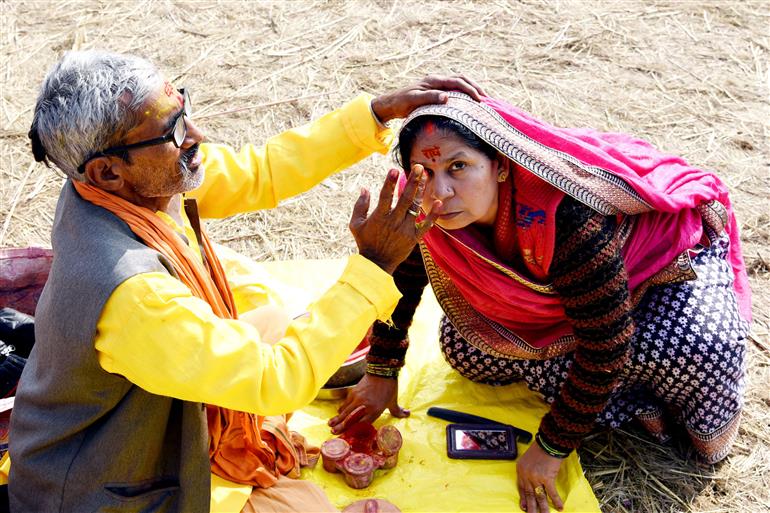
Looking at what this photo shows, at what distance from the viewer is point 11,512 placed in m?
2.82

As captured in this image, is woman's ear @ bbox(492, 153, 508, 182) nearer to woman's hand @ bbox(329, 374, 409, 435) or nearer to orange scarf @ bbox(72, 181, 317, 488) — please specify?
orange scarf @ bbox(72, 181, 317, 488)

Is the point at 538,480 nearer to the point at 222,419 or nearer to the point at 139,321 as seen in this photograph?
the point at 222,419

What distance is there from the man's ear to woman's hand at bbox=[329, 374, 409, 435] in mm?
1573

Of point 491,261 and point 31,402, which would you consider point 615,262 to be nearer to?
point 491,261

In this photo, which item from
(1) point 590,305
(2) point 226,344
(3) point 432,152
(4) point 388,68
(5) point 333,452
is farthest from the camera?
(4) point 388,68

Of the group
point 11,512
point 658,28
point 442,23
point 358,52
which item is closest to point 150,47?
point 358,52

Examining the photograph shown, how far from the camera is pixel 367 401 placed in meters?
3.65

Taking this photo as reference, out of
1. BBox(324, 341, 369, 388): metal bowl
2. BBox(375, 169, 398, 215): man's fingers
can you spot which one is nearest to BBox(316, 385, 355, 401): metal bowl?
BBox(324, 341, 369, 388): metal bowl

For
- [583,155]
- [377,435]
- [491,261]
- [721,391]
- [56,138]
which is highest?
[56,138]

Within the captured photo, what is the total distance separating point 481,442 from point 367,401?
554 mm

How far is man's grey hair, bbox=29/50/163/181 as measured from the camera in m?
2.42

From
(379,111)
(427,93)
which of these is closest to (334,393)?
(379,111)

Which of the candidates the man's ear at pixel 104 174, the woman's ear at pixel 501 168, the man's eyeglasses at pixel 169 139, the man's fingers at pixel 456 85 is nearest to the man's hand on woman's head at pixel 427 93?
the man's fingers at pixel 456 85

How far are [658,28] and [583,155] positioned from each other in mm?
4613
